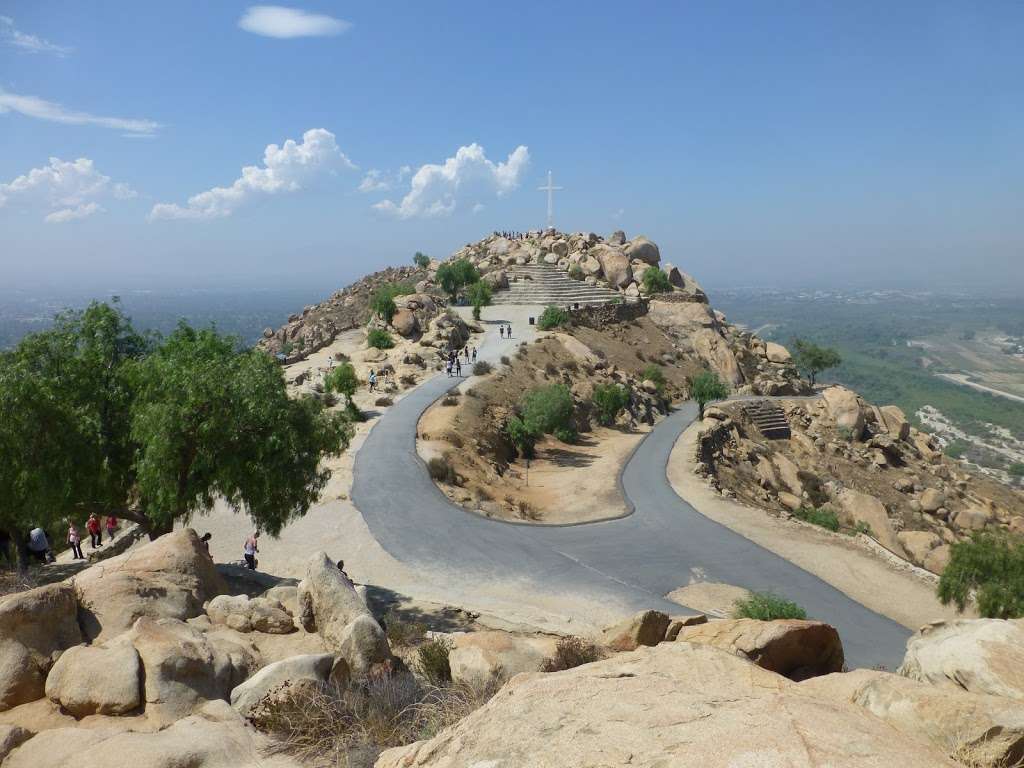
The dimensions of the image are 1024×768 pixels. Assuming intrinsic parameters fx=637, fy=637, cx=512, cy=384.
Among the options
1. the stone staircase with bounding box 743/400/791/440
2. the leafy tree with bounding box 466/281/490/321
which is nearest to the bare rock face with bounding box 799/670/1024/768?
the stone staircase with bounding box 743/400/791/440

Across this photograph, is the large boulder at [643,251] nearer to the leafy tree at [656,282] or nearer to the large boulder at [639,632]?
the leafy tree at [656,282]

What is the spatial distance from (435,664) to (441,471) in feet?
58.1

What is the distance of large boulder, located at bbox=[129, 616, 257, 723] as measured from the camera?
6.86 m

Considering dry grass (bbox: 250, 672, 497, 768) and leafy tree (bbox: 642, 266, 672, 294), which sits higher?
leafy tree (bbox: 642, 266, 672, 294)

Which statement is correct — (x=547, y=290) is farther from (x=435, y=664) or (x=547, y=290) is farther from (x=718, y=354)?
(x=435, y=664)

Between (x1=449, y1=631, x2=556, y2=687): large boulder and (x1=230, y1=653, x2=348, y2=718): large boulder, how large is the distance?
1.48m

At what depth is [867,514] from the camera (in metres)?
33.2

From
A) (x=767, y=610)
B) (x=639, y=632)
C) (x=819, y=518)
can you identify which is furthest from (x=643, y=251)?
(x=639, y=632)

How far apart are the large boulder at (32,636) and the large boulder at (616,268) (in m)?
67.7

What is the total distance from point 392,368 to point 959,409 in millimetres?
146473

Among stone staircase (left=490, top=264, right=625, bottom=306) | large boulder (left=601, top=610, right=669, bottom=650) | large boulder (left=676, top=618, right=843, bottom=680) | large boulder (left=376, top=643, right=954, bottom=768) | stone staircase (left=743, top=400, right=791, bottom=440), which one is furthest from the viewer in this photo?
stone staircase (left=490, top=264, right=625, bottom=306)

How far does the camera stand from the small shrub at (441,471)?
84.7 feet

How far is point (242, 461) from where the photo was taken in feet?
45.4

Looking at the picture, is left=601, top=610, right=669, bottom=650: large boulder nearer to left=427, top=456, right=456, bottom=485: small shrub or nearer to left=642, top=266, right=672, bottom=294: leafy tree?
left=427, top=456, right=456, bottom=485: small shrub
